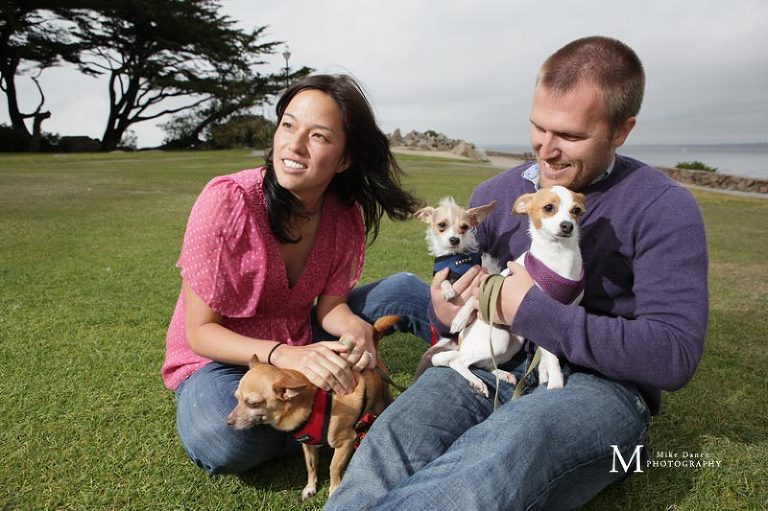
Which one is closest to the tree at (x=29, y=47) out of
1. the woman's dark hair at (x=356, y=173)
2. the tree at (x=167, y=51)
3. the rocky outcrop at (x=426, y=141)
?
the tree at (x=167, y=51)

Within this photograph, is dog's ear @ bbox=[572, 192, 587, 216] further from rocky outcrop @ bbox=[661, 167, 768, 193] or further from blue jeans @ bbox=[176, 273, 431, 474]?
rocky outcrop @ bbox=[661, 167, 768, 193]

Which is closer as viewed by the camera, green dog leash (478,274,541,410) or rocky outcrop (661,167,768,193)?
green dog leash (478,274,541,410)

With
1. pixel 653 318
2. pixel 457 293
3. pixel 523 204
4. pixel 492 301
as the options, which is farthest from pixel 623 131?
pixel 457 293

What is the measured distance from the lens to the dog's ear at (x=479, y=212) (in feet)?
9.11

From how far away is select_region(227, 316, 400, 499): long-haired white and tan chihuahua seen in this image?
7.76 ft

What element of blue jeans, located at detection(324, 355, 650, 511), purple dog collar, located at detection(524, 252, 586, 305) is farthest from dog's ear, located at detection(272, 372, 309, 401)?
purple dog collar, located at detection(524, 252, 586, 305)

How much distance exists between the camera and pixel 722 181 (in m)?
23.0

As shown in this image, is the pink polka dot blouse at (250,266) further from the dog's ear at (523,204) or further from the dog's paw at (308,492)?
the dog's ear at (523,204)

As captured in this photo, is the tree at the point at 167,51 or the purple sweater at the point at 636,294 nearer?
the purple sweater at the point at 636,294

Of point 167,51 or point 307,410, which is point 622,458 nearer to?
point 307,410

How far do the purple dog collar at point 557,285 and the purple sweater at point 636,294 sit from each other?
0.47 feet

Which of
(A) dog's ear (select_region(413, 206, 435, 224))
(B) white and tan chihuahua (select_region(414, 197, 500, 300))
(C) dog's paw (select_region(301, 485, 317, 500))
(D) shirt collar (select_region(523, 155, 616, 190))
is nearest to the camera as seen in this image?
(D) shirt collar (select_region(523, 155, 616, 190))

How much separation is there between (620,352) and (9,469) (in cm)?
277

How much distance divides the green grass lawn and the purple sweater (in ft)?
2.55
